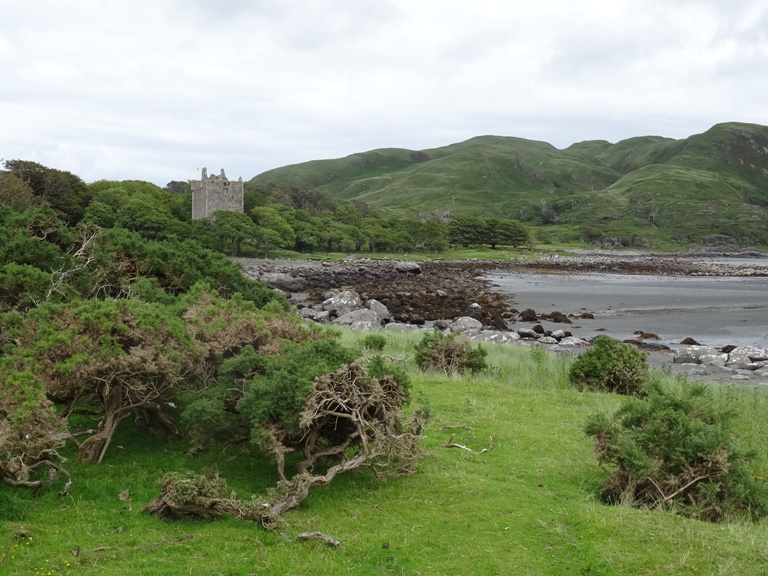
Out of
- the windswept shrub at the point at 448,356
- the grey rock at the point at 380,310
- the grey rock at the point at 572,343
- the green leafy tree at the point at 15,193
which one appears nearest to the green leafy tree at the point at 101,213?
the green leafy tree at the point at 15,193

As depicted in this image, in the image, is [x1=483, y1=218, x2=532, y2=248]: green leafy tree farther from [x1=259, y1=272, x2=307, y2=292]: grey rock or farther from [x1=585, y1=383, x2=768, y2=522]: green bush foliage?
[x1=585, y1=383, x2=768, y2=522]: green bush foliage

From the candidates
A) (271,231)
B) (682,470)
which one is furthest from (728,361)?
(271,231)

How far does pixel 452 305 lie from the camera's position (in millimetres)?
47250

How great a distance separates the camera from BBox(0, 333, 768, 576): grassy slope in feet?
24.8

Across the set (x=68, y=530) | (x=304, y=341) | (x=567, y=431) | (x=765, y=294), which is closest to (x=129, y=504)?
(x=68, y=530)

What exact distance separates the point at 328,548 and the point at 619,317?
1620 inches

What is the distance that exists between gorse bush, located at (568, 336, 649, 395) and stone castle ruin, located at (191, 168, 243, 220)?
281ft

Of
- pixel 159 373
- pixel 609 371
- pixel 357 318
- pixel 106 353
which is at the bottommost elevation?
pixel 357 318

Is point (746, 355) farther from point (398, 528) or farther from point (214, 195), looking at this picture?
point (214, 195)

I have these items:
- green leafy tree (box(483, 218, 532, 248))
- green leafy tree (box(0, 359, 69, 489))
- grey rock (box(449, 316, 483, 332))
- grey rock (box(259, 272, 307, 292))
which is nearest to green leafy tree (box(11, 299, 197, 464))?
green leafy tree (box(0, 359, 69, 489))

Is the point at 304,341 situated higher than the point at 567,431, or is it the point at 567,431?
the point at 304,341

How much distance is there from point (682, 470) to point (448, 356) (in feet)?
38.3

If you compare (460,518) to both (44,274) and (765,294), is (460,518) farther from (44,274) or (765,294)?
(765,294)

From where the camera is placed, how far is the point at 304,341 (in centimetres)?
1223
